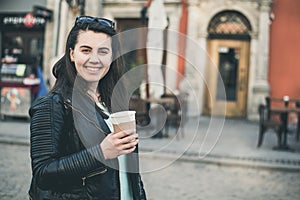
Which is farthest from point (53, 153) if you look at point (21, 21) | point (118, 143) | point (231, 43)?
point (21, 21)

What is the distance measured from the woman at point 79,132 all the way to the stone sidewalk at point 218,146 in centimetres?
357

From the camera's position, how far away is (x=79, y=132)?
1544 millimetres

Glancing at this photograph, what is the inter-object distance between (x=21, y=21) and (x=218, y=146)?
9865mm

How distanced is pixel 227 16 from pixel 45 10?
5734 mm

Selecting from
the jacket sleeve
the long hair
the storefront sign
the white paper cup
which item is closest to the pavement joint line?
the long hair

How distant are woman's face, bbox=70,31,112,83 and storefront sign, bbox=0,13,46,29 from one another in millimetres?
13697

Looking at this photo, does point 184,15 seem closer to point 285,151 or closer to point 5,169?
point 285,151

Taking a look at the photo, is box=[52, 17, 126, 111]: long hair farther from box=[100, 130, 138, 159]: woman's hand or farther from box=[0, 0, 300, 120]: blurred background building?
box=[0, 0, 300, 120]: blurred background building

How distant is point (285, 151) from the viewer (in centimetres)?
783

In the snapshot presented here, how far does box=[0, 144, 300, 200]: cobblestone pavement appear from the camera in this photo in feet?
16.5

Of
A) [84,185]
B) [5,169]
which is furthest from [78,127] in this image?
[5,169]

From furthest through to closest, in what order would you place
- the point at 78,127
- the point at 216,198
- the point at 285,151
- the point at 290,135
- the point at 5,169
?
the point at 290,135
the point at 285,151
the point at 5,169
the point at 216,198
the point at 78,127

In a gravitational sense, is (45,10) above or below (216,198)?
above

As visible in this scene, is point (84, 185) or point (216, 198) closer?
point (84, 185)
